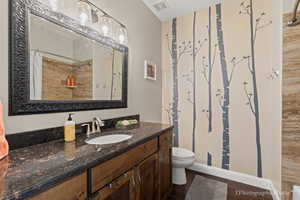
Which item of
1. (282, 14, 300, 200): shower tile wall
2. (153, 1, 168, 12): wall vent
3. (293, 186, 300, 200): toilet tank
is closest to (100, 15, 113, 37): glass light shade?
(153, 1, 168, 12): wall vent

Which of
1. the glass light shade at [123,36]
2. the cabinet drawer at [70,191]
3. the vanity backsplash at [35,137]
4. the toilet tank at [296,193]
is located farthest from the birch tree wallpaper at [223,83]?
the cabinet drawer at [70,191]

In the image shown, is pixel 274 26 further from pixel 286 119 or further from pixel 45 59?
pixel 45 59

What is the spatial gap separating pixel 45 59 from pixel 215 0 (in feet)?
7.47

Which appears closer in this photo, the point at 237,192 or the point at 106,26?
the point at 106,26

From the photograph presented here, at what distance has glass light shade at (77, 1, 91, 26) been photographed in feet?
3.97

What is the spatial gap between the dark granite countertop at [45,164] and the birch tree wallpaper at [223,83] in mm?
1553

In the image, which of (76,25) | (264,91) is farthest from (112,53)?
(264,91)

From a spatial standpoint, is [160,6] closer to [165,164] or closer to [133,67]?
[133,67]

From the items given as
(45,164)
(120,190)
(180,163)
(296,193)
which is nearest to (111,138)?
(120,190)

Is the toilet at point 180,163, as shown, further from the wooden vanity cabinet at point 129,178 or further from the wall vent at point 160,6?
the wall vent at point 160,6

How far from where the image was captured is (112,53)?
1.60 metres

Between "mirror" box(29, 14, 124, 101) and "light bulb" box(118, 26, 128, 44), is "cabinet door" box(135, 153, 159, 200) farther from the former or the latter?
"light bulb" box(118, 26, 128, 44)

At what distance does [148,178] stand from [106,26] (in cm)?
151

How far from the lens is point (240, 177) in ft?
6.39
